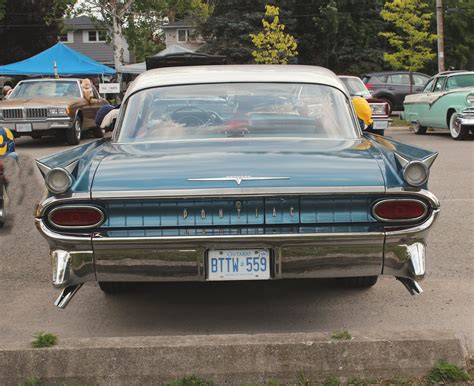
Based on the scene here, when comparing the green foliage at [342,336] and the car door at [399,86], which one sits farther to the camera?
the car door at [399,86]

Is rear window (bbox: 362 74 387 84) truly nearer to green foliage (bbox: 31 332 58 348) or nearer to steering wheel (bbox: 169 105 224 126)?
steering wheel (bbox: 169 105 224 126)

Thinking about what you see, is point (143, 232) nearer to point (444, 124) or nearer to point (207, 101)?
point (207, 101)

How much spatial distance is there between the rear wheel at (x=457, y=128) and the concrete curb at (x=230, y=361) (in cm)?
1235

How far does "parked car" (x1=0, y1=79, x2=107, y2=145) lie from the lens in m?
14.6

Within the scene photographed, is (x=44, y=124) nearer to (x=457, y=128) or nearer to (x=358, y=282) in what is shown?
(x=457, y=128)

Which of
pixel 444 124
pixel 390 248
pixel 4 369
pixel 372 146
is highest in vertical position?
pixel 372 146

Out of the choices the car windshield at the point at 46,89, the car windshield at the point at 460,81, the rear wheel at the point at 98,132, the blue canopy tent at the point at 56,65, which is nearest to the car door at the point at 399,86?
the car windshield at the point at 460,81

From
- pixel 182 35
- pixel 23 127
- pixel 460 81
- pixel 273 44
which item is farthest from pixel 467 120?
pixel 182 35

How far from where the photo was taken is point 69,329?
4246 millimetres

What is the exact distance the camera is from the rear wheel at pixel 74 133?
15359mm

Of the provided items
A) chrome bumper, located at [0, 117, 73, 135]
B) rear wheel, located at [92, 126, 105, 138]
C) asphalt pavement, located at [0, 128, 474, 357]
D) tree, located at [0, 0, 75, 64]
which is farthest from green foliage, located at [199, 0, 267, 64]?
asphalt pavement, located at [0, 128, 474, 357]

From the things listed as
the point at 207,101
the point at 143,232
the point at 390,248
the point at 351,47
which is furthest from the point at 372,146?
the point at 351,47

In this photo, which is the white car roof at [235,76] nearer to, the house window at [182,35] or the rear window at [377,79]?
the rear window at [377,79]

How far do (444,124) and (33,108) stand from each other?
9.28m
